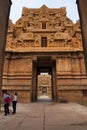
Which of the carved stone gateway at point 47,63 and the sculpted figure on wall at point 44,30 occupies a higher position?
the sculpted figure on wall at point 44,30

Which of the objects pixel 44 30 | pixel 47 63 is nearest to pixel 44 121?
pixel 47 63

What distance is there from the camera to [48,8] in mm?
37719

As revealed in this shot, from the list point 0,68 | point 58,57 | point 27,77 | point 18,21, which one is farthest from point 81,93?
point 18,21

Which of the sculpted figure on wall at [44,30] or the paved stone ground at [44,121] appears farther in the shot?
the sculpted figure on wall at [44,30]

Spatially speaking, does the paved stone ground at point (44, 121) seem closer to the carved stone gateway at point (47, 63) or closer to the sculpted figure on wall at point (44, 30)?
the carved stone gateway at point (47, 63)

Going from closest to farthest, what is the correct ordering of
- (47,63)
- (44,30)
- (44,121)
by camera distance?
(44,121), (47,63), (44,30)

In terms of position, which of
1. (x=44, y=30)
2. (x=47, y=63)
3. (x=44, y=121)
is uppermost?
(x=44, y=30)

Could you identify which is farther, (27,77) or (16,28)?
(16,28)

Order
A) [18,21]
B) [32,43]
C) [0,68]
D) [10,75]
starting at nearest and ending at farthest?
[0,68], [10,75], [32,43], [18,21]

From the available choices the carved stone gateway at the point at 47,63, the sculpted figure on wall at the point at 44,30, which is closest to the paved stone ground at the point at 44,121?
the carved stone gateway at the point at 47,63

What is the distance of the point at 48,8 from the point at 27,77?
839 inches

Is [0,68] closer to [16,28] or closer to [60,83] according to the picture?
[60,83]

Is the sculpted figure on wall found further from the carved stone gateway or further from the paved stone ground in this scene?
the paved stone ground

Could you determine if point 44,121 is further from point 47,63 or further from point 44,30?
point 44,30
